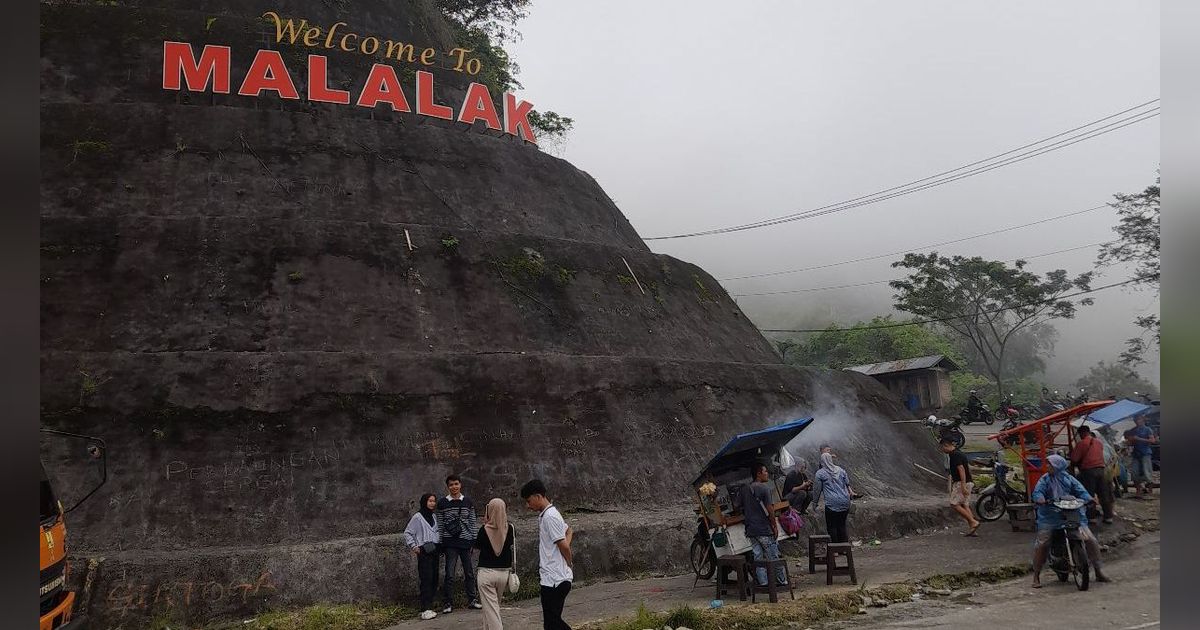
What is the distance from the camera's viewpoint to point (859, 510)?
1602cm

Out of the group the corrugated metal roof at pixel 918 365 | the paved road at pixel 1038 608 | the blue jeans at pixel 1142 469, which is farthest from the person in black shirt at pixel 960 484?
the corrugated metal roof at pixel 918 365

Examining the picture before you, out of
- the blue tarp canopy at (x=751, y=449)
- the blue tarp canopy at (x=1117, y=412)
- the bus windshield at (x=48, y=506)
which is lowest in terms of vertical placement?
Answer: the blue tarp canopy at (x=1117, y=412)

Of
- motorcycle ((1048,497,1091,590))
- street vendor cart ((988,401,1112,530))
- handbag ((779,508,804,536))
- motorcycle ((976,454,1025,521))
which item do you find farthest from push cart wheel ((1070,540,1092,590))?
motorcycle ((976,454,1025,521))

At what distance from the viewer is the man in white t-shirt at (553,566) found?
7.72 metres

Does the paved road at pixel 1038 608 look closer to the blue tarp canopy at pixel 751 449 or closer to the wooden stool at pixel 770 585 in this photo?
the wooden stool at pixel 770 585

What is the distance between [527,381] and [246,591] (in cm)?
653

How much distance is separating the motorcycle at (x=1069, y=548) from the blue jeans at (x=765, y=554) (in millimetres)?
3965

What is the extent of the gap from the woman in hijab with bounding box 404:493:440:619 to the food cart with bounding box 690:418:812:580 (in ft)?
13.3

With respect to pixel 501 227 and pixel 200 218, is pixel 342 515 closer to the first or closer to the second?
pixel 200 218

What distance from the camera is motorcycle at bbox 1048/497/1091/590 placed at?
35.2ft

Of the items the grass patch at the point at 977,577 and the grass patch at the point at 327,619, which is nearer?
the grass patch at the point at 327,619

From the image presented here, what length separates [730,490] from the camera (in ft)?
38.9

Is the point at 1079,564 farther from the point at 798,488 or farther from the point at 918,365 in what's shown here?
the point at 918,365

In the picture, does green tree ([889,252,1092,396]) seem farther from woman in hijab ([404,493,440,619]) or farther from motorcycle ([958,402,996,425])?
woman in hijab ([404,493,440,619])
